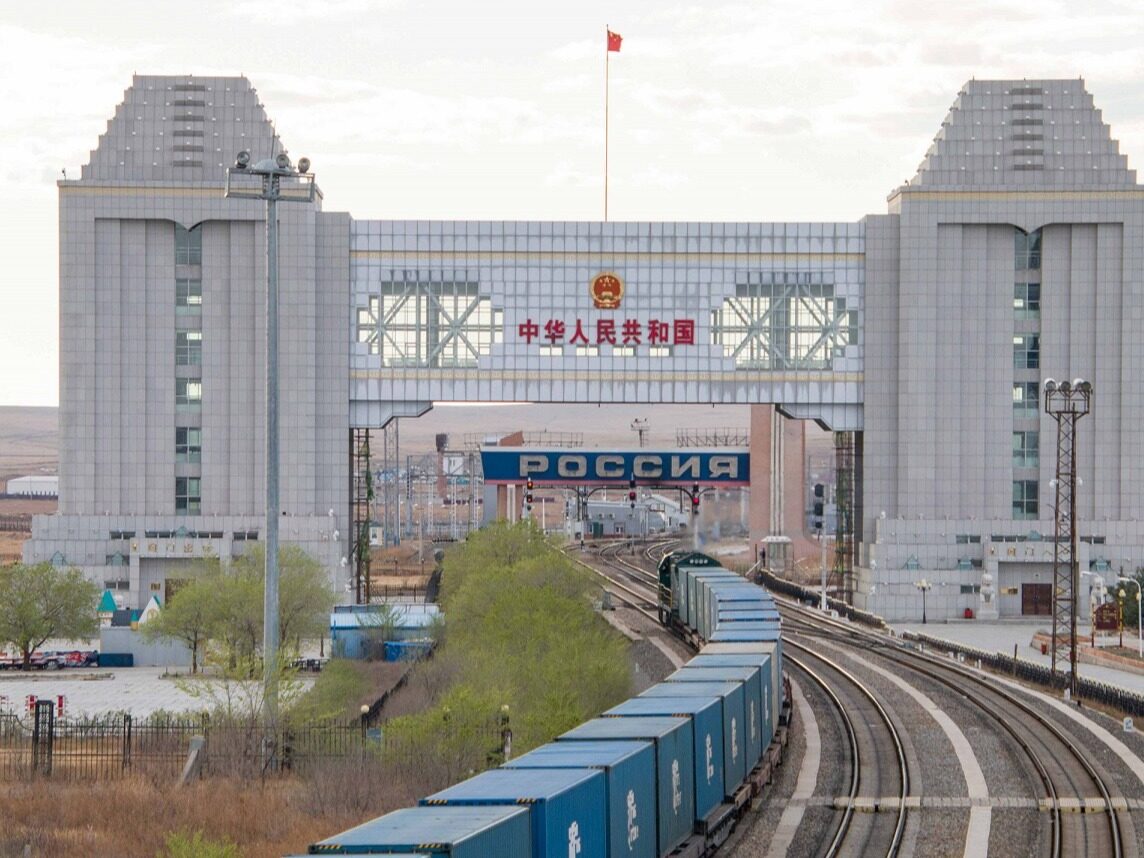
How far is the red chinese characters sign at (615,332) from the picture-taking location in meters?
101

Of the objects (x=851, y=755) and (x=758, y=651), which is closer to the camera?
(x=851, y=755)

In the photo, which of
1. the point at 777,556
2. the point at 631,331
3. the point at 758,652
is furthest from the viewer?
the point at 777,556

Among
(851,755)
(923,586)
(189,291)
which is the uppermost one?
(189,291)

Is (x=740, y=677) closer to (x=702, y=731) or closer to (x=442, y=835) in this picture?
(x=702, y=731)

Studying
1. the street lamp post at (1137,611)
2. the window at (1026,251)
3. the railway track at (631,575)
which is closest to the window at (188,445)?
the railway track at (631,575)

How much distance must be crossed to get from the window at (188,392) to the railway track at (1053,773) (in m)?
42.9

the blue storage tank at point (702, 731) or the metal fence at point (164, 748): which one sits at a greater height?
the blue storage tank at point (702, 731)

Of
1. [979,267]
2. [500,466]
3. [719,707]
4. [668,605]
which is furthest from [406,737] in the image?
[500,466]

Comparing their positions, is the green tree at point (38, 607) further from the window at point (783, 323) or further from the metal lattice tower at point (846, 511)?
the metal lattice tower at point (846, 511)

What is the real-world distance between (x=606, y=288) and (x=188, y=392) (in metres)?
24.4

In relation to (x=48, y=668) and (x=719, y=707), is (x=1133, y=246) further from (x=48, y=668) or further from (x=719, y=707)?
(x=719, y=707)

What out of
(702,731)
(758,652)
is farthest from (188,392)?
(702,731)

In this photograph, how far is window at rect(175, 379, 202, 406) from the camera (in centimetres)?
10019

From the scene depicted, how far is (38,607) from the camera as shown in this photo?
82.6 m
